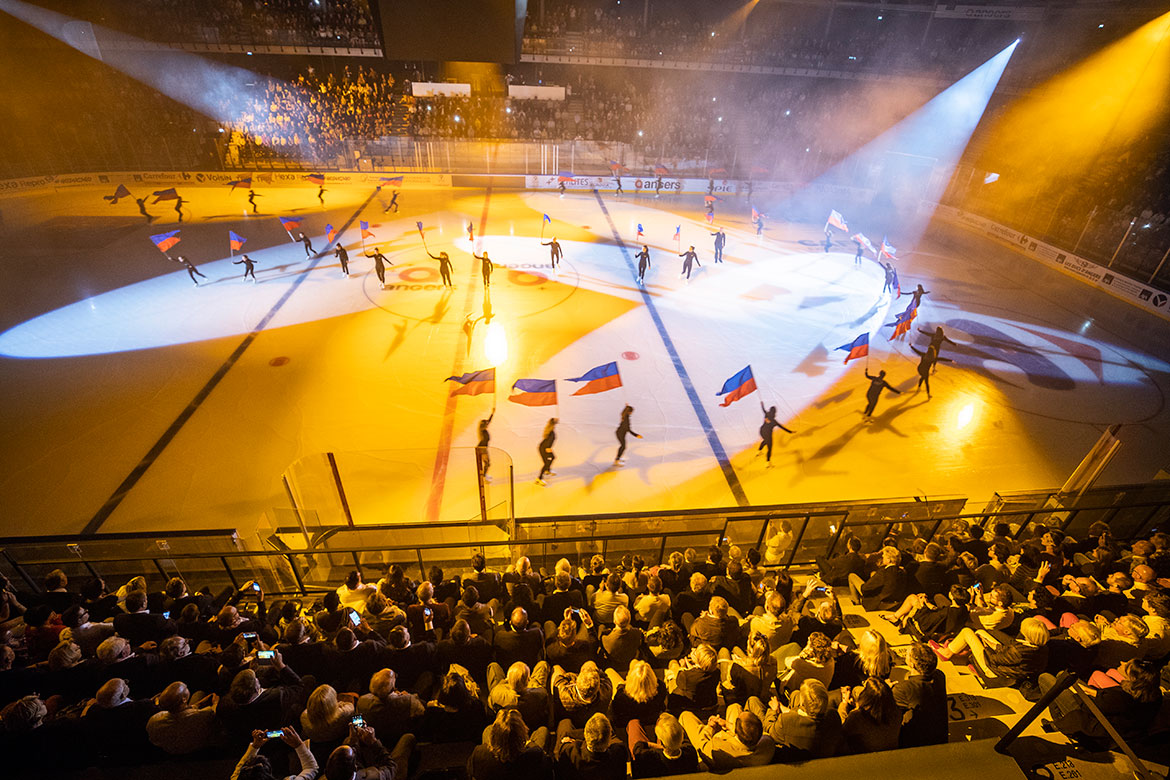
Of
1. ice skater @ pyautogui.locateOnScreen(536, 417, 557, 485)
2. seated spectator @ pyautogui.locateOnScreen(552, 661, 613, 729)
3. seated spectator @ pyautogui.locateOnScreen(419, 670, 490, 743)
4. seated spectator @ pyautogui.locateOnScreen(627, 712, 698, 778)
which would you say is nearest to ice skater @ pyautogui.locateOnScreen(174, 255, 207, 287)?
ice skater @ pyautogui.locateOnScreen(536, 417, 557, 485)

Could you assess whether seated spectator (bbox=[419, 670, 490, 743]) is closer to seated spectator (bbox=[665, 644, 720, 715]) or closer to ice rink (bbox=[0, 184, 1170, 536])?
seated spectator (bbox=[665, 644, 720, 715])

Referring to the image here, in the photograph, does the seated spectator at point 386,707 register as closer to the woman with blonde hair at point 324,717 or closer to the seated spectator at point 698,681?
the woman with blonde hair at point 324,717

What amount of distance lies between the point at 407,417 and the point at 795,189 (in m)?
33.0

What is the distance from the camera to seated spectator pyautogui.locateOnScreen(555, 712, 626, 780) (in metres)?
3.76

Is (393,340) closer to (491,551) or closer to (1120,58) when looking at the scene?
(491,551)

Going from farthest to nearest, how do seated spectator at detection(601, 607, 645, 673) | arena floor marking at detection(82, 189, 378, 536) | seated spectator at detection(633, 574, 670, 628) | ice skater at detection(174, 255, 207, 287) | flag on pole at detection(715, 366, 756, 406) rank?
1. ice skater at detection(174, 255, 207, 287)
2. flag on pole at detection(715, 366, 756, 406)
3. arena floor marking at detection(82, 189, 378, 536)
4. seated spectator at detection(633, 574, 670, 628)
5. seated spectator at detection(601, 607, 645, 673)

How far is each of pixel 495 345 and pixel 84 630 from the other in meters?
10.5

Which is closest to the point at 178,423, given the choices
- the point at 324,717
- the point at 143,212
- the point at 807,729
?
the point at 324,717

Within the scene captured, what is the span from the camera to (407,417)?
456 inches

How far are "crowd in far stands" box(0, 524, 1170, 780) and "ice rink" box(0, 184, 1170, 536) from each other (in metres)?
3.48

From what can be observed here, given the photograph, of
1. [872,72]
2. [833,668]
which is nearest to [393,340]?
[833,668]

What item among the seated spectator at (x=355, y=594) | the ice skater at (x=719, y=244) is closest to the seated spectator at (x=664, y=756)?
the seated spectator at (x=355, y=594)

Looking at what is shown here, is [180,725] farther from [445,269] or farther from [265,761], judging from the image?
[445,269]

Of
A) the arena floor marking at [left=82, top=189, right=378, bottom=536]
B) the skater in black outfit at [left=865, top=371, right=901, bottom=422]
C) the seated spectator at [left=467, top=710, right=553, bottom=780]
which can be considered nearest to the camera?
the seated spectator at [left=467, top=710, right=553, bottom=780]
